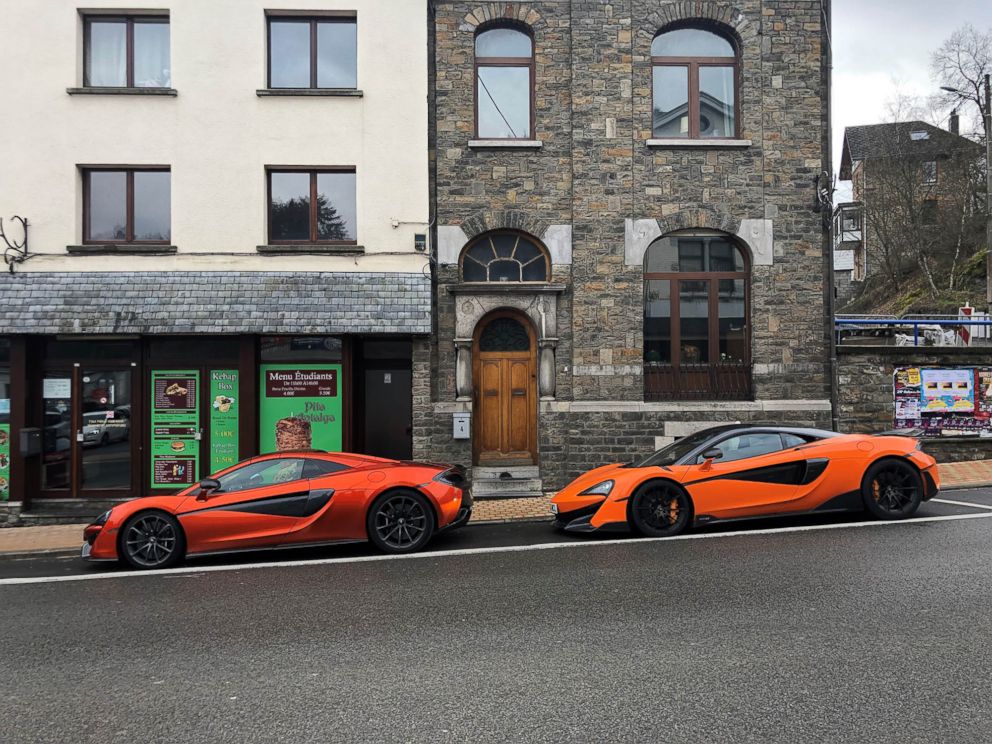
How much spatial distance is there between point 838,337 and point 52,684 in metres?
13.1

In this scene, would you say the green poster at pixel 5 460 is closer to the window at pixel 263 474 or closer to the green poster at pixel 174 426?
the green poster at pixel 174 426

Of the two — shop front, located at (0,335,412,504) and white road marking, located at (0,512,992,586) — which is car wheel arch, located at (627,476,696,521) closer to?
white road marking, located at (0,512,992,586)

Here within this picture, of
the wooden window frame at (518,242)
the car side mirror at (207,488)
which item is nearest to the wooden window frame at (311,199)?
the wooden window frame at (518,242)

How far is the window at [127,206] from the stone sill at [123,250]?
0.91 feet

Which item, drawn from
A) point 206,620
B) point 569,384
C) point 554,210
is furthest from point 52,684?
point 554,210

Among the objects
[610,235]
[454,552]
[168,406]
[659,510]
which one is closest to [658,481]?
[659,510]

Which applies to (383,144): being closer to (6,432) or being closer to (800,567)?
(6,432)

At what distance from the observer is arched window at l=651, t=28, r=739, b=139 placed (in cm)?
1338

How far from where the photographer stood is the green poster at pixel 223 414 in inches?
497

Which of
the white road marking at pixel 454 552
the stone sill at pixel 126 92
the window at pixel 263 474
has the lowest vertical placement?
the white road marking at pixel 454 552

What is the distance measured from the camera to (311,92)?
12.8 metres

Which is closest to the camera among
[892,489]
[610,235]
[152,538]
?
[152,538]

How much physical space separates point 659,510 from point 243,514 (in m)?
4.60

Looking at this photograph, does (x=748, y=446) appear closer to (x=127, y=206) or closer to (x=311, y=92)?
(x=311, y=92)
